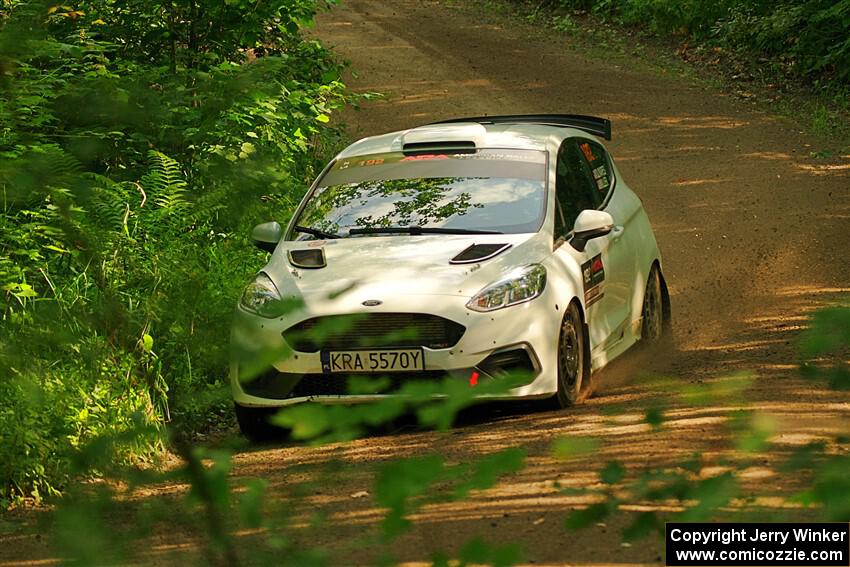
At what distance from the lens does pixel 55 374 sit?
2004mm

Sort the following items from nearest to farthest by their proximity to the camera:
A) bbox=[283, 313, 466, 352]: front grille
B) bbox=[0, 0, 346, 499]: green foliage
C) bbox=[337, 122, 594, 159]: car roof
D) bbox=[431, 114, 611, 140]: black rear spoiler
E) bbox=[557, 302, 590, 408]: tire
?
bbox=[0, 0, 346, 499]: green foliage → bbox=[283, 313, 466, 352]: front grille → bbox=[557, 302, 590, 408]: tire → bbox=[337, 122, 594, 159]: car roof → bbox=[431, 114, 611, 140]: black rear spoiler

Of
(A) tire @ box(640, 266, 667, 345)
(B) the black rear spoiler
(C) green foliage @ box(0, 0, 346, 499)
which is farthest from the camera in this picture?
(B) the black rear spoiler

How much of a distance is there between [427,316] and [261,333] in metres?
5.06

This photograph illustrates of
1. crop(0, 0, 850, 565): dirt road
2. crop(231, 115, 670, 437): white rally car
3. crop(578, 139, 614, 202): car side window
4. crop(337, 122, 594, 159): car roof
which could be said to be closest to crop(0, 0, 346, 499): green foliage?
crop(0, 0, 850, 565): dirt road

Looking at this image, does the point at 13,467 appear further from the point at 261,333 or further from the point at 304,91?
the point at 304,91

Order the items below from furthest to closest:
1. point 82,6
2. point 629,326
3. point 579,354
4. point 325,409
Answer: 1. point 82,6
2. point 629,326
3. point 579,354
4. point 325,409

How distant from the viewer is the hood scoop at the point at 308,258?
24.4 feet

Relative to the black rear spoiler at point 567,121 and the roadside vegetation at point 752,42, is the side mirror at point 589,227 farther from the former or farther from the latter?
Answer: the roadside vegetation at point 752,42

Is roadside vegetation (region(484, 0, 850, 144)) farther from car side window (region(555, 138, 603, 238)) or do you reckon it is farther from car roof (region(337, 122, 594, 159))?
car roof (region(337, 122, 594, 159))

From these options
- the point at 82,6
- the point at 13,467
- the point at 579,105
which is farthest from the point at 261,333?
the point at 579,105

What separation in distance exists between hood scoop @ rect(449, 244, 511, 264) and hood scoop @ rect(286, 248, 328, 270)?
0.75 meters

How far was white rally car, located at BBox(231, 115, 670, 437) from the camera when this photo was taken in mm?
7059

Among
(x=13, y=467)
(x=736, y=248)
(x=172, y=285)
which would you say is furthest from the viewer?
(x=736, y=248)

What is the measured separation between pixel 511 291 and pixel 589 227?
85 centimetres
